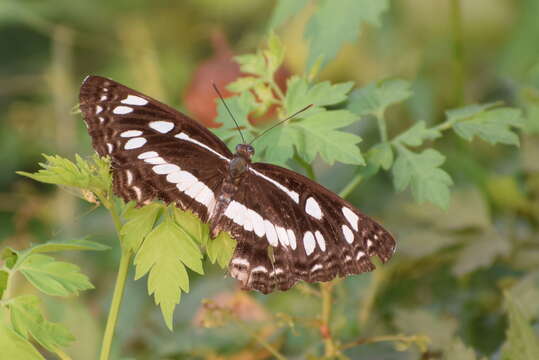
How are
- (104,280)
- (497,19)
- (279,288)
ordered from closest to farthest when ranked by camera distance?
(279,288)
(104,280)
(497,19)

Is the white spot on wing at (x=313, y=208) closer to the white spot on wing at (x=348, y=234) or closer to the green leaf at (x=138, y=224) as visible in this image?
the white spot on wing at (x=348, y=234)

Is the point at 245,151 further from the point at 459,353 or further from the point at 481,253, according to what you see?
the point at 481,253

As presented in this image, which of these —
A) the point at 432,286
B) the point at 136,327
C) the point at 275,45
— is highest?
the point at 275,45

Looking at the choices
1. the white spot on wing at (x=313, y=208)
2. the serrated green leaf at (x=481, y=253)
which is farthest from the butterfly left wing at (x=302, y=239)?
the serrated green leaf at (x=481, y=253)

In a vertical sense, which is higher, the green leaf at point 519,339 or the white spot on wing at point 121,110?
the white spot on wing at point 121,110

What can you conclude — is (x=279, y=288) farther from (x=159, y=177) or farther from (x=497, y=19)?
(x=497, y=19)

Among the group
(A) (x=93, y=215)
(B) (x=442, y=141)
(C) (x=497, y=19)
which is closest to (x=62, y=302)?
(A) (x=93, y=215)
